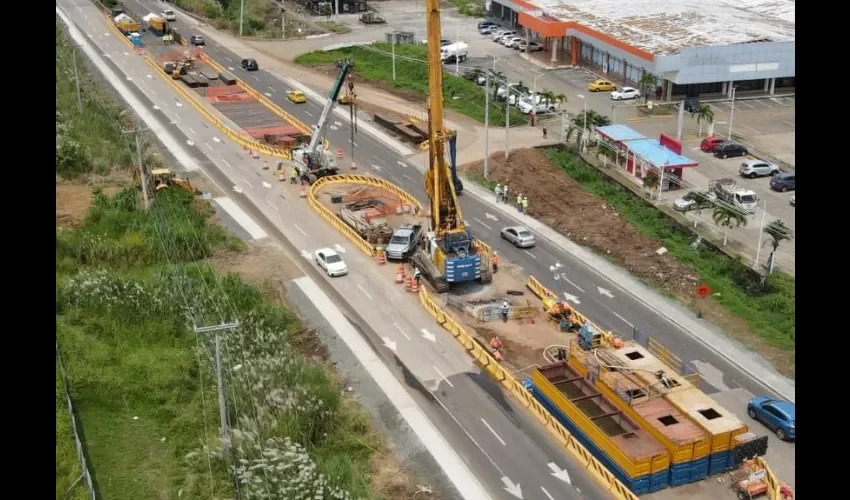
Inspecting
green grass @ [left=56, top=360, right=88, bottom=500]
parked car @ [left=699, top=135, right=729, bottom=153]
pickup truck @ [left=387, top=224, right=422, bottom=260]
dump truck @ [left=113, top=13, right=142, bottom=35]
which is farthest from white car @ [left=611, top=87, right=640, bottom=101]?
dump truck @ [left=113, top=13, right=142, bottom=35]

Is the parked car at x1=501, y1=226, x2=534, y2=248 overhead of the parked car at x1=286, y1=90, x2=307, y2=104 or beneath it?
beneath

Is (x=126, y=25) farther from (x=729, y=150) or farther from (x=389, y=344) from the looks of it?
(x=389, y=344)

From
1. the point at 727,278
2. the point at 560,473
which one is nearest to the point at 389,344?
the point at 560,473

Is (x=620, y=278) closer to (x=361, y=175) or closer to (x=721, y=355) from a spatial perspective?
(x=721, y=355)

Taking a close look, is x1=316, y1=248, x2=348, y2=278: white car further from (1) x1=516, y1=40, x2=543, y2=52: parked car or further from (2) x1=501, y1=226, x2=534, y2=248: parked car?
(1) x1=516, y1=40, x2=543, y2=52: parked car

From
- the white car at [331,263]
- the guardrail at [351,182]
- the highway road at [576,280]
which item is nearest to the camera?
the highway road at [576,280]

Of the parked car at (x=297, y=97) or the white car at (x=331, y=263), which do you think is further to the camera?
the parked car at (x=297, y=97)

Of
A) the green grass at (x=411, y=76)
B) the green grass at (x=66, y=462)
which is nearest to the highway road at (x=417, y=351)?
the green grass at (x=66, y=462)

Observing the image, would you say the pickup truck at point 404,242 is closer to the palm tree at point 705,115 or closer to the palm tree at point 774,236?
the palm tree at point 774,236
